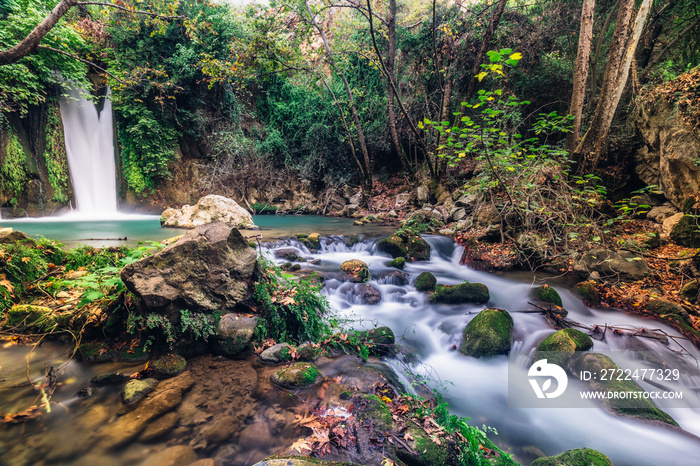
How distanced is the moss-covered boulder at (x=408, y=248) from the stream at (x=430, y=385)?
238 centimetres

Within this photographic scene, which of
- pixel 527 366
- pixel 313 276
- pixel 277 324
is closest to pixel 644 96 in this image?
pixel 527 366

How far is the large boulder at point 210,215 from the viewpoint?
988 centimetres

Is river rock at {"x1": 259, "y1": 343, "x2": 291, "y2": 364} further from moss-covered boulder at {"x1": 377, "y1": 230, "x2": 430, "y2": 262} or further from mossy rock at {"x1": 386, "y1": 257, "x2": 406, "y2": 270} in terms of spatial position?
moss-covered boulder at {"x1": 377, "y1": 230, "x2": 430, "y2": 262}

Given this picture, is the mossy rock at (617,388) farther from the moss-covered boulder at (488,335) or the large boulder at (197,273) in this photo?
the large boulder at (197,273)

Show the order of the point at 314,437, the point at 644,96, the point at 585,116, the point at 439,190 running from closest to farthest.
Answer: the point at 314,437
the point at 644,96
the point at 585,116
the point at 439,190

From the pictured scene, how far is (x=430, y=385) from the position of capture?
354 centimetres

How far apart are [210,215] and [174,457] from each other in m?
9.15

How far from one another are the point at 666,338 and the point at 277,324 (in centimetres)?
556

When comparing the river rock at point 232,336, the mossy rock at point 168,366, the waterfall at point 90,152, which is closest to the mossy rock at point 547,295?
the river rock at point 232,336

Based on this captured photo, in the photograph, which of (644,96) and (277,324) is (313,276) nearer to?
(277,324)

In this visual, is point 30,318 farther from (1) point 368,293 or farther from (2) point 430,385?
(2) point 430,385

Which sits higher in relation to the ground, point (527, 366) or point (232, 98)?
point (232, 98)

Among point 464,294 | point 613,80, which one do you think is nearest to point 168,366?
point 464,294

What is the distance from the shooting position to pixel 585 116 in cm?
919
